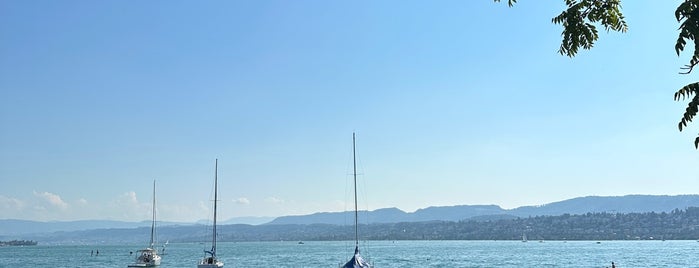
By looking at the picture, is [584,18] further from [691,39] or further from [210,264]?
[210,264]

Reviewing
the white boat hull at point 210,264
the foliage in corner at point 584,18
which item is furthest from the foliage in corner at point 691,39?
the white boat hull at point 210,264

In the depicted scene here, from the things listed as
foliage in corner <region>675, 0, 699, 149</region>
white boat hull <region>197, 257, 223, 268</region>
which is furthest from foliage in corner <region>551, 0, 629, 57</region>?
white boat hull <region>197, 257, 223, 268</region>

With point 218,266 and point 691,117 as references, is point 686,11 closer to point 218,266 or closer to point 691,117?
point 691,117

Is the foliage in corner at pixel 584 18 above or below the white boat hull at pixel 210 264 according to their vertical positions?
Answer: above

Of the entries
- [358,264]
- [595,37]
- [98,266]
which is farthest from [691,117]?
[98,266]

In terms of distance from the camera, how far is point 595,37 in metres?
8.70

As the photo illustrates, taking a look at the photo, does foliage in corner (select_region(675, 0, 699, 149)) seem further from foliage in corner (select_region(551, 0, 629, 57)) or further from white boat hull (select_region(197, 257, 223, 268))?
white boat hull (select_region(197, 257, 223, 268))

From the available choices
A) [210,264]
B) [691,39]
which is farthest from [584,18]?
[210,264]

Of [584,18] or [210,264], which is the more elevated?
[584,18]

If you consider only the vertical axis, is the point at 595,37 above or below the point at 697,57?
above

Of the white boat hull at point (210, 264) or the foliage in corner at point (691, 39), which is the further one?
the white boat hull at point (210, 264)

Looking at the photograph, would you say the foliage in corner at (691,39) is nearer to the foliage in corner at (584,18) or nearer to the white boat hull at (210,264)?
the foliage in corner at (584,18)

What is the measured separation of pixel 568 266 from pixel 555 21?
108m

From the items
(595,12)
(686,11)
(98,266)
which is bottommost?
(98,266)
